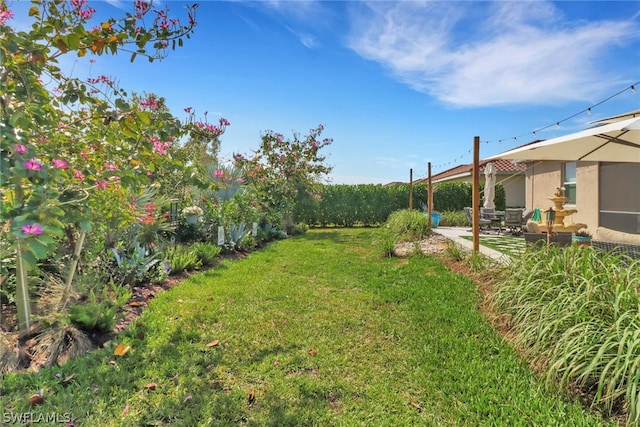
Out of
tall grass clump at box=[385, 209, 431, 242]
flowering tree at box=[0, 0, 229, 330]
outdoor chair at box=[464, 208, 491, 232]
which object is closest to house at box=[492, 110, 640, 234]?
outdoor chair at box=[464, 208, 491, 232]

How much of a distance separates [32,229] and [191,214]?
5752 mm

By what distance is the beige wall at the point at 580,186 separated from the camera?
9281 mm

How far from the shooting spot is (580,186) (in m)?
9.88

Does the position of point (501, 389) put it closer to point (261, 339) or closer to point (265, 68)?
point (261, 339)

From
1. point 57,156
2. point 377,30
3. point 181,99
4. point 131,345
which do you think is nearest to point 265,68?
point 181,99

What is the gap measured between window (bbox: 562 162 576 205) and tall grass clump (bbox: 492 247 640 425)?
28.7 ft

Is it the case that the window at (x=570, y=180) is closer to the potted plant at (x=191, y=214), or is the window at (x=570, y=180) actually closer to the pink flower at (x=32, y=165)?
the potted plant at (x=191, y=214)

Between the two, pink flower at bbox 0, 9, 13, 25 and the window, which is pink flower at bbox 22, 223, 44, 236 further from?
the window

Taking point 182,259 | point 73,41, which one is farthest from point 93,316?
point 182,259

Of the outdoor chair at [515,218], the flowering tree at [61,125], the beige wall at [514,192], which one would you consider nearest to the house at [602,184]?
the outdoor chair at [515,218]

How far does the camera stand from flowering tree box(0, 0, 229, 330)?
1963 millimetres

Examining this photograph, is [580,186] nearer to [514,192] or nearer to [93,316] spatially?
[514,192]

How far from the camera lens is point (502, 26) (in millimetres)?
6273

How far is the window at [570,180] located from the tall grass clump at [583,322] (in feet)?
28.7
